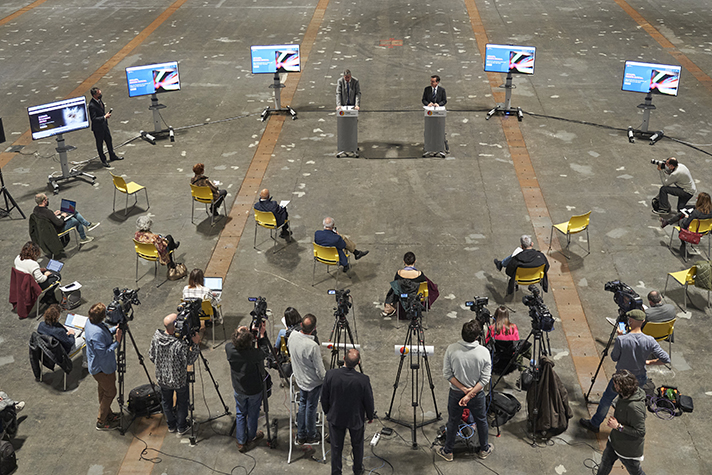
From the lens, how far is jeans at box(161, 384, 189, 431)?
777cm

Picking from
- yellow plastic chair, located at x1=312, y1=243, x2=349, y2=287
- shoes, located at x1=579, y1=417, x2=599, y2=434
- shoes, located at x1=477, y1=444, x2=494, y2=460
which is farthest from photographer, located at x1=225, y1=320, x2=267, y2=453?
shoes, located at x1=579, y1=417, x2=599, y2=434

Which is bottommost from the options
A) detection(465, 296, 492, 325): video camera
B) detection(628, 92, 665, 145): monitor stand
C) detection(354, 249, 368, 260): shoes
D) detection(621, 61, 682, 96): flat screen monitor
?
detection(354, 249, 368, 260): shoes

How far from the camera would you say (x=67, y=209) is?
11.9 meters

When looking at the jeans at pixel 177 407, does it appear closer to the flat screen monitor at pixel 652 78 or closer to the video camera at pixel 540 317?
the video camera at pixel 540 317

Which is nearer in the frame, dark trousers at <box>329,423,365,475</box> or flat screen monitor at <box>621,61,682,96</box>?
dark trousers at <box>329,423,365,475</box>

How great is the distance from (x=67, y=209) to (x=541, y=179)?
8.76 m

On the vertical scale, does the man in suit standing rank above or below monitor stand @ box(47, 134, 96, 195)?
above

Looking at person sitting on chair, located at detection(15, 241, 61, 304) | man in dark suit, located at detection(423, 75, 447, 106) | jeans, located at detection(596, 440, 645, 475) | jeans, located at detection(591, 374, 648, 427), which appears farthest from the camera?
man in dark suit, located at detection(423, 75, 447, 106)

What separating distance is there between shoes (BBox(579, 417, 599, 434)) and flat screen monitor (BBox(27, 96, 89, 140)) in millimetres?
10952

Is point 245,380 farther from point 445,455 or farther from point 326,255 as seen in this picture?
point 326,255

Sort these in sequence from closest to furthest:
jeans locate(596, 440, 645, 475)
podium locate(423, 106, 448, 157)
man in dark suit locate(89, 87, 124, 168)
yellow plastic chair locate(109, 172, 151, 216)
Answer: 1. jeans locate(596, 440, 645, 475)
2. yellow plastic chair locate(109, 172, 151, 216)
3. man in dark suit locate(89, 87, 124, 168)
4. podium locate(423, 106, 448, 157)

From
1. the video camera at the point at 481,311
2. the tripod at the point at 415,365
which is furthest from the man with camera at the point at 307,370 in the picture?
the video camera at the point at 481,311

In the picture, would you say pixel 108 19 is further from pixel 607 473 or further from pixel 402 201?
pixel 607 473

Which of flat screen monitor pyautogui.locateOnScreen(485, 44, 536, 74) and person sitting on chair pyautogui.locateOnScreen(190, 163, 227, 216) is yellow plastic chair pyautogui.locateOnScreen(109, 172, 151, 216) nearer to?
person sitting on chair pyautogui.locateOnScreen(190, 163, 227, 216)
